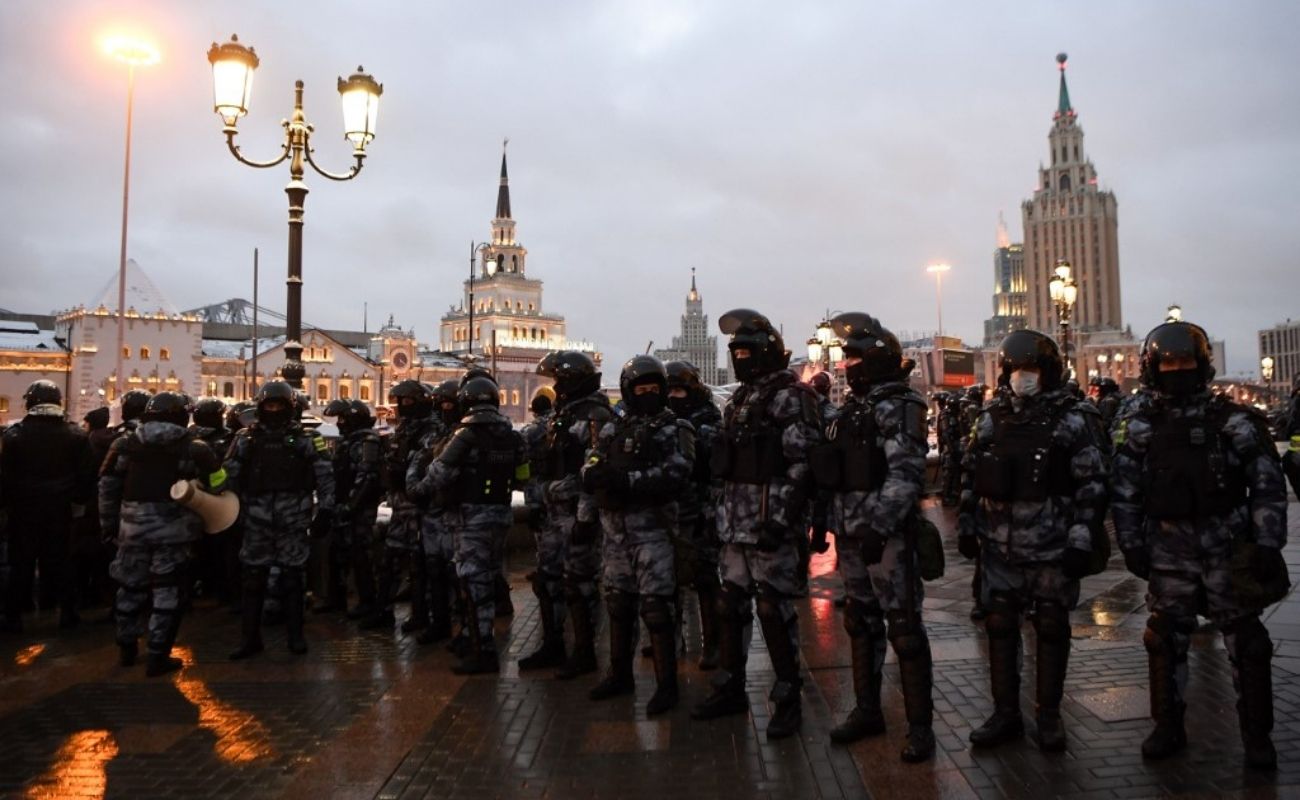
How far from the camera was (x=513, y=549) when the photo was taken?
1233cm

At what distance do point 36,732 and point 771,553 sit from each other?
16.0 feet

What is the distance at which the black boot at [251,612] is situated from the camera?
7270mm

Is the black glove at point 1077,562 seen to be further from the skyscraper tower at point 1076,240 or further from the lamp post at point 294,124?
the skyscraper tower at point 1076,240

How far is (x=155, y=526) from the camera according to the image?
7.00m

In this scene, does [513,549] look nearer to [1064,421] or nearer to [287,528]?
[287,528]

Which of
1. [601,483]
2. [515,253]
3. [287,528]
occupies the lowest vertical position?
[287,528]

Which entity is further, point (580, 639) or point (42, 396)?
point (42, 396)

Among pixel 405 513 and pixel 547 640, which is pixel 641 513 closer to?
pixel 547 640

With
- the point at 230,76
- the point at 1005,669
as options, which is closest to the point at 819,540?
the point at 1005,669

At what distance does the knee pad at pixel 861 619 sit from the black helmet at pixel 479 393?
3.36m

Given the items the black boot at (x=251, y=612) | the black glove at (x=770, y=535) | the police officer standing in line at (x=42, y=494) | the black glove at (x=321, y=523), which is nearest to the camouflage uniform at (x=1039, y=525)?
the black glove at (x=770, y=535)

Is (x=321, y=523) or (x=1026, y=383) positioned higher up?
(x=1026, y=383)

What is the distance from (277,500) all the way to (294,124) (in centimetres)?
568

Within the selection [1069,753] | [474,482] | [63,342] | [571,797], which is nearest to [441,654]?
[474,482]
